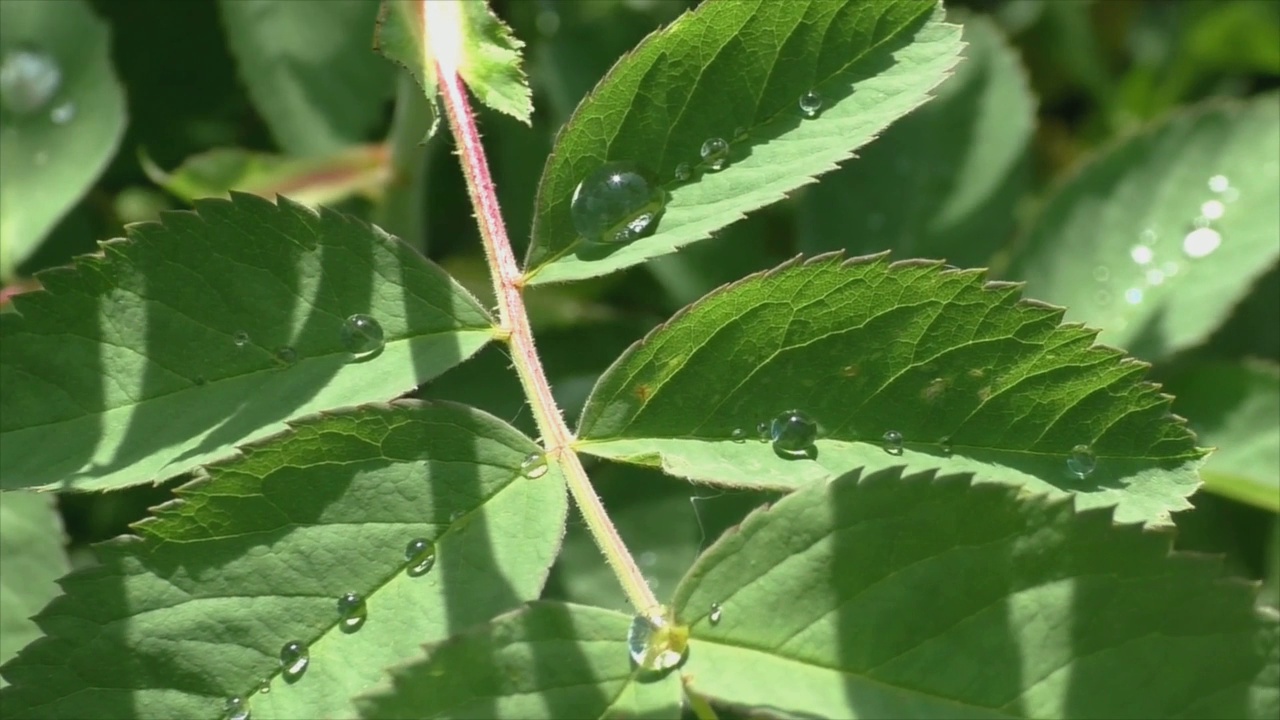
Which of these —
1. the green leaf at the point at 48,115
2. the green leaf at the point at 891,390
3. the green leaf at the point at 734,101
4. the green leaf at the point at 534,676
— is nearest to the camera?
the green leaf at the point at 534,676

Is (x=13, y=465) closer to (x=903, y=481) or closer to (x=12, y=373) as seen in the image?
(x=12, y=373)

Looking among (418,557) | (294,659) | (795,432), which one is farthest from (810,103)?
(294,659)

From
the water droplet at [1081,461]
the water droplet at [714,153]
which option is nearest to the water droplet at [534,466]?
the water droplet at [714,153]

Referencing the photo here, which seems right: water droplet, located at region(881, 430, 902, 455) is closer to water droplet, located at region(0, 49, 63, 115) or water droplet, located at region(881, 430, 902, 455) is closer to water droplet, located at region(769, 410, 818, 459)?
water droplet, located at region(769, 410, 818, 459)

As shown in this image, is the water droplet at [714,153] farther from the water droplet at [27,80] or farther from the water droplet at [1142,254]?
the water droplet at [27,80]

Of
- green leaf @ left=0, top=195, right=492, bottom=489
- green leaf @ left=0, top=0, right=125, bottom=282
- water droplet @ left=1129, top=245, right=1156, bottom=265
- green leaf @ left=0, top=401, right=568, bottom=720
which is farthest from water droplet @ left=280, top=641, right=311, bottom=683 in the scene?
water droplet @ left=1129, top=245, right=1156, bottom=265

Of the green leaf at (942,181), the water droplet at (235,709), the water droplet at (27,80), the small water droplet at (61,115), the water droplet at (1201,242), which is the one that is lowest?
the water droplet at (235,709)

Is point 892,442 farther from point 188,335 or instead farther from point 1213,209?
point 1213,209
